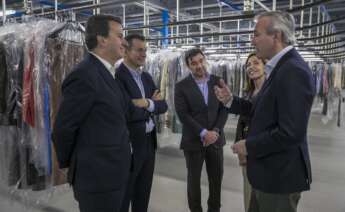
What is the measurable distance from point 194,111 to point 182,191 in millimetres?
1259

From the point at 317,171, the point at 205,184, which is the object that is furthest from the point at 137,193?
the point at 317,171

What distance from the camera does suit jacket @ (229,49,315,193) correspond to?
139cm

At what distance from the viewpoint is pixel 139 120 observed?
2160 mm

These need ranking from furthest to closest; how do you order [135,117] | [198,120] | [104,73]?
[198,120]
[135,117]
[104,73]

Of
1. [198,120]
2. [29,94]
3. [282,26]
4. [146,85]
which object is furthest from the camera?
[198,120]

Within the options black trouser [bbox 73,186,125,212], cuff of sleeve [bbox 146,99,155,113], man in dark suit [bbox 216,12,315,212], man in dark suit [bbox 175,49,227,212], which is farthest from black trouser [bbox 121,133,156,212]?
man in dark suit [bbox 216,12,315,212]

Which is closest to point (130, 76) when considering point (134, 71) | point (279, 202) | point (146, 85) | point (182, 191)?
point (134, 71)

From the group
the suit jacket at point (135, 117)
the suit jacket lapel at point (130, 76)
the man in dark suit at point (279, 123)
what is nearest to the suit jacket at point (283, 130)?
A: the man in dark suit at point (279, 123)

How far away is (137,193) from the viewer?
232cm

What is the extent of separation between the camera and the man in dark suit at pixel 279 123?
140 centimetres

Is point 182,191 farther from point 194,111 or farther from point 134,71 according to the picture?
point 134,71

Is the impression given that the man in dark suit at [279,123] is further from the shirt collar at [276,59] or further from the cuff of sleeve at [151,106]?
the cuff of sleeve at [151,106]

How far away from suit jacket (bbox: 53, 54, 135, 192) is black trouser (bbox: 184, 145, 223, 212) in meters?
1.10

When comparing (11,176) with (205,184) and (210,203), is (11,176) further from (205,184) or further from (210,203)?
(205,184)
